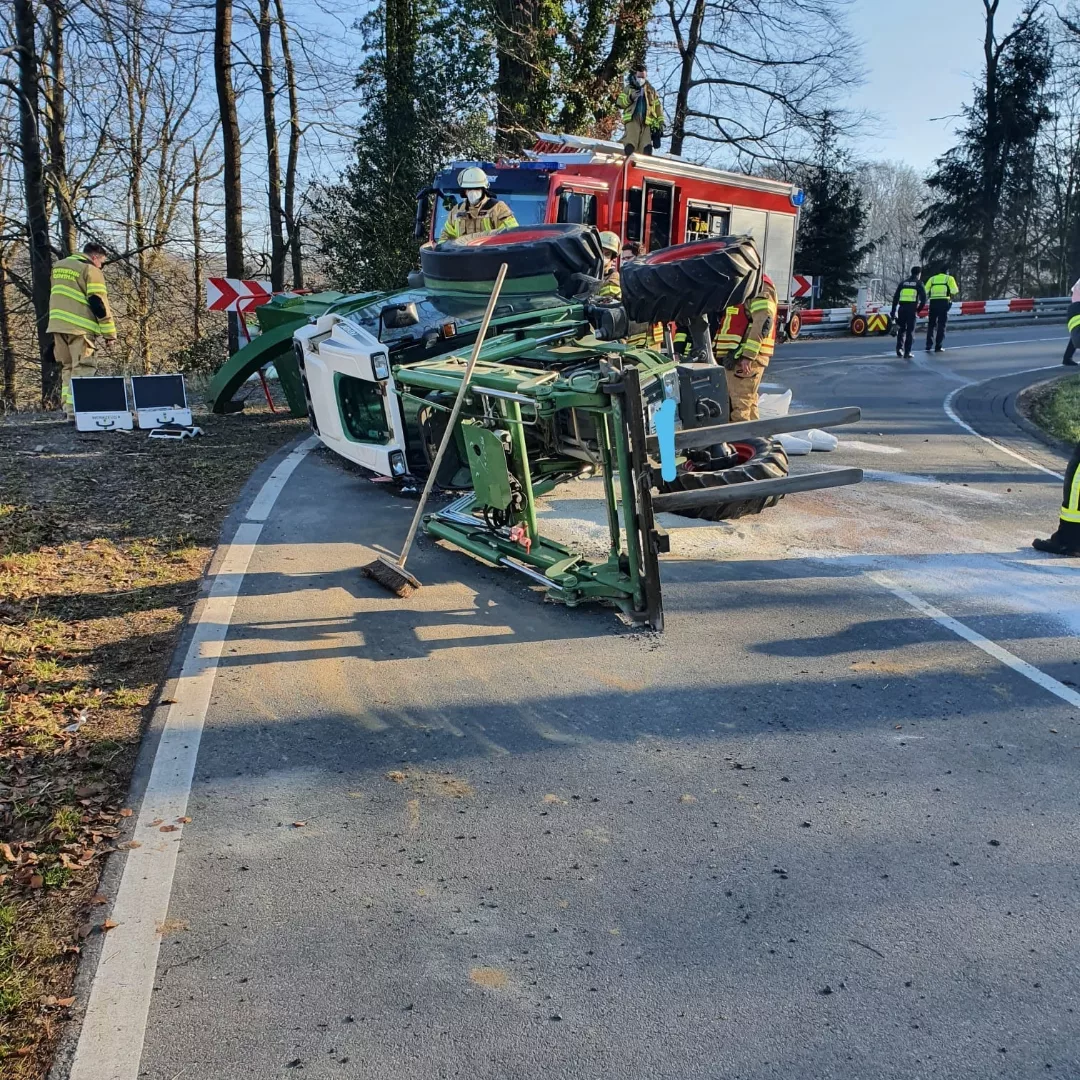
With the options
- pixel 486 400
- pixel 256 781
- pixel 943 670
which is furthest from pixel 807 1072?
pixel 486 400

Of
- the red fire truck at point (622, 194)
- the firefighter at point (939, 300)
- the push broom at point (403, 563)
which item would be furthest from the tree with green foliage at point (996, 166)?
the push broom at point (403, 563)

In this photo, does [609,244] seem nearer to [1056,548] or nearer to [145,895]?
[1056,548]

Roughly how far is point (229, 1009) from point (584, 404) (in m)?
3.17

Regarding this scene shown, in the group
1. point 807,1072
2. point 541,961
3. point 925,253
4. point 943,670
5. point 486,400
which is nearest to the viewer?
point 807,1072

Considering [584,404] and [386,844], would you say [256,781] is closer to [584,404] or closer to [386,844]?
[386,844]

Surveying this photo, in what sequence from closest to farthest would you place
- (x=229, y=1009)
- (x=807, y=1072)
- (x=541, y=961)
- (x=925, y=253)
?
(x=807, y=1072), (x=229, y=1009), (x=541, y=961), (x=925, y=253)

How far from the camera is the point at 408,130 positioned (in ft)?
63.3

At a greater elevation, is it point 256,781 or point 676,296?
point 676,296

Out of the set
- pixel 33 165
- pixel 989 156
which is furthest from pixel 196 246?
pixel 989 156

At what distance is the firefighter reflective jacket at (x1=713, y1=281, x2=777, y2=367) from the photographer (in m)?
7.50

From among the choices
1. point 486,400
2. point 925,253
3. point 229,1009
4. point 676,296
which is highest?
point 925,253

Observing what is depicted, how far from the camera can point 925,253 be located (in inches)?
1500

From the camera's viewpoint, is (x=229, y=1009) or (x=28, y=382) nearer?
(x=229, y=1009)

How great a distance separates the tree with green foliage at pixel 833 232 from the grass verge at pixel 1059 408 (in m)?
17.0
